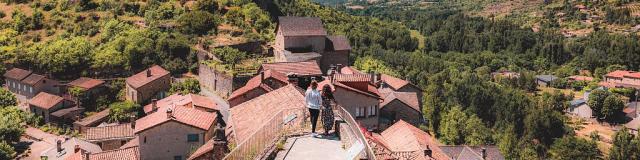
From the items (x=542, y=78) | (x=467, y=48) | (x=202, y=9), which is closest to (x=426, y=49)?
(x=467, y=48)

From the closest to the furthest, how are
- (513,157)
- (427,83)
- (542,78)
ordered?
1. (513,157)
2. (427,83)
3. (542,78)

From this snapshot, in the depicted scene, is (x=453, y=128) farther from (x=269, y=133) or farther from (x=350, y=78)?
(x=269, y=133)

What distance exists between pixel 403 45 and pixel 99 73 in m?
72.2

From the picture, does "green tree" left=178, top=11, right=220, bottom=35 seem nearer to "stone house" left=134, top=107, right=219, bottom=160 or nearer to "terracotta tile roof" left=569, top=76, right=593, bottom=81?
"stone house" left=134, top=107, right=219, bottom=160

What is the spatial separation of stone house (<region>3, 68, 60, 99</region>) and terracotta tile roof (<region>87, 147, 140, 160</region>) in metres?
29.1

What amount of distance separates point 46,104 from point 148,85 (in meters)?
11.0

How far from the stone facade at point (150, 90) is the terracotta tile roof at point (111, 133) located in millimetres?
7356

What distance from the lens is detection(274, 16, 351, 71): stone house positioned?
50.1m

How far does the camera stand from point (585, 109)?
9425 cm

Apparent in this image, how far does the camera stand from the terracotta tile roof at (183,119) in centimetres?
3150

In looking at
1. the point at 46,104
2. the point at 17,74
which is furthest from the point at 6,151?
the point at 17,74

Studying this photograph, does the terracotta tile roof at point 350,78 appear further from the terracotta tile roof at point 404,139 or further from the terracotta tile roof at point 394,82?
the terracotta tile roof at point 394,82

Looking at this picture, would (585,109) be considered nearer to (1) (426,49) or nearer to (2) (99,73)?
(1) (426,49)

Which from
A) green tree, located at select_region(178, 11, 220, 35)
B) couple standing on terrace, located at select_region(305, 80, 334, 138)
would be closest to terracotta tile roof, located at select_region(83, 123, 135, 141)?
green tree, located at select_region(178, 11, 220, 35)
